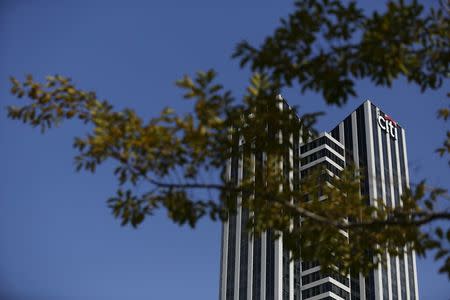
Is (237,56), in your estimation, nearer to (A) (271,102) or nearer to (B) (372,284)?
(A) (271,102)

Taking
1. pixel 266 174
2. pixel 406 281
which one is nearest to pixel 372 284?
pixel 406 281

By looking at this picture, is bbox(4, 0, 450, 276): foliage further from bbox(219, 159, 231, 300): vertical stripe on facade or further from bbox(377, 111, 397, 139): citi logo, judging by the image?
bbox(377, 111, 397, 139): citi logo

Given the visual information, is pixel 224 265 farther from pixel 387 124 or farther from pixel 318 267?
pixel 387 124

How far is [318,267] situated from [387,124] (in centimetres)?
2793

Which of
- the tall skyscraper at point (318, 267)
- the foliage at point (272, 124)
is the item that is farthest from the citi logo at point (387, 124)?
the foliage at point (272, 124)

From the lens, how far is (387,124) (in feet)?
371

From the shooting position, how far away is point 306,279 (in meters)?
96.9

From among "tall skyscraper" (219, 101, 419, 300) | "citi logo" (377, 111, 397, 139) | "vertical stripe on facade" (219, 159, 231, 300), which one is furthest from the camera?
"citi logo" (377, 111, 397, 139)

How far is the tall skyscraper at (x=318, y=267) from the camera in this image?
3743 inches

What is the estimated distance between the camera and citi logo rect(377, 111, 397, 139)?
112m

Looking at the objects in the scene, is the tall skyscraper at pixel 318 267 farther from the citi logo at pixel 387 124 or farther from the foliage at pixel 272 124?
the foliage at pixel 272 124

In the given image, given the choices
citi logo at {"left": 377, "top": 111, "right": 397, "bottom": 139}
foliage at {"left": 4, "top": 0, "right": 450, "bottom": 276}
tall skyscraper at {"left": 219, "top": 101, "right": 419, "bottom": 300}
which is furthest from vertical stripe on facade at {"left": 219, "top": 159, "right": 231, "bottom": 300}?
foliage at {"left": 4, "top": 0, "right": 450, "bottom": 276}

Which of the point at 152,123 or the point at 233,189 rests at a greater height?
the point at 152,123

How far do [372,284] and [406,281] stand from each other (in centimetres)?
797
